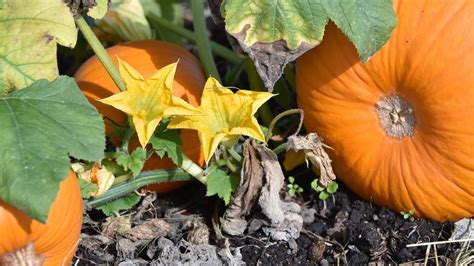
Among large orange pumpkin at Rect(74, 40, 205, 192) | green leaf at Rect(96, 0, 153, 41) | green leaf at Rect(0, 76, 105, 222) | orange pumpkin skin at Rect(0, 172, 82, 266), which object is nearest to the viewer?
green leaf at Rect(0, 76, 105, 222)

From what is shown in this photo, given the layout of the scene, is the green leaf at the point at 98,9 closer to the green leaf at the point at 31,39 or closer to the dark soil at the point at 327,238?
the green leaf at the point at 31,39

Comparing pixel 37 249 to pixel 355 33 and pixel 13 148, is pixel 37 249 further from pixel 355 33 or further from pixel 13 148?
pixel 355 33

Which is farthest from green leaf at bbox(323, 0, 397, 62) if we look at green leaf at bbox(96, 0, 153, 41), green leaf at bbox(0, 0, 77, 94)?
green leaf at bbox(96, 0, 153, 41)

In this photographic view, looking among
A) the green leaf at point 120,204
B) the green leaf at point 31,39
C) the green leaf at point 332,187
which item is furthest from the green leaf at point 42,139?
the green leaf at point 332,187

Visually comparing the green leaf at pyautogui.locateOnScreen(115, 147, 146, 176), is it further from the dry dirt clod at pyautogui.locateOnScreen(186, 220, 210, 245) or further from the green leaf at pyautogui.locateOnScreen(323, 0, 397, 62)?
the green leaf at pyautogui.locateOnScreen(323, 0, 397, 62)

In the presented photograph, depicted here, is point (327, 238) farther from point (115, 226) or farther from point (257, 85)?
point (115, 226)

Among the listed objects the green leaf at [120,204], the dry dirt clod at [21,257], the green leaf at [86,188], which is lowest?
the green leaf at [120,204]

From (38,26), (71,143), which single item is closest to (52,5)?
(38,26)
